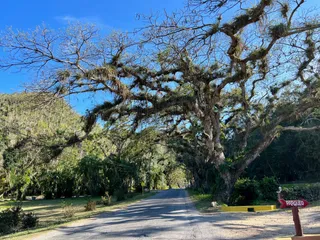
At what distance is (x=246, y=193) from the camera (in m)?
15.0

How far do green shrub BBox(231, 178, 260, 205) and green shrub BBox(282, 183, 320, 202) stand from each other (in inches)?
54.1

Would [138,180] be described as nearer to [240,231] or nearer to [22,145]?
[22,145]

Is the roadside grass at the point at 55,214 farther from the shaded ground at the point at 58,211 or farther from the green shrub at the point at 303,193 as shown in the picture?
the green shrub at the point at 303,193

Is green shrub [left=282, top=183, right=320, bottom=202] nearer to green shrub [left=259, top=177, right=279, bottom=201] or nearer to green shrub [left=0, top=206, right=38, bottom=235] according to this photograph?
green shrub [left=259, top=177, right=279, bottom=201]

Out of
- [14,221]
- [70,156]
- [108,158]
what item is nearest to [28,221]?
[14,221]

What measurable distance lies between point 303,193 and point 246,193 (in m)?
2.65

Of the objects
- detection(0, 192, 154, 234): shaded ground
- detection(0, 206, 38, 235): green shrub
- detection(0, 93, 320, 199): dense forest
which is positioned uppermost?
detection(0, 93, 320, 199): dense forest

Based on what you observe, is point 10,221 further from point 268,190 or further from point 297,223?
point 268,190

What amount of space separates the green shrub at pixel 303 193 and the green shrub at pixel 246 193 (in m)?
1.37

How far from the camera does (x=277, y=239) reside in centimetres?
627

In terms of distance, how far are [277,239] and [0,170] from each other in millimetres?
27970

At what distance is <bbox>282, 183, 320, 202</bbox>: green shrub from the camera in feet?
45.1

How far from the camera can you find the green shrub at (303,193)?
13.7 metres

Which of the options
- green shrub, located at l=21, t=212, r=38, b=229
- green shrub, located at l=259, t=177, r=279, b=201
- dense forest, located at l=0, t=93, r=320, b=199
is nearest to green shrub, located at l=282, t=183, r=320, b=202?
green shrub, located at l=259, t=177, r=279, b=201
